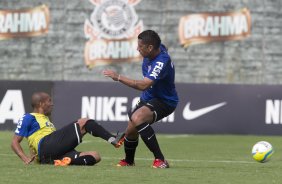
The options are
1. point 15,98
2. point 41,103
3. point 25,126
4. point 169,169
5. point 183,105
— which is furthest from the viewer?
point 183,105

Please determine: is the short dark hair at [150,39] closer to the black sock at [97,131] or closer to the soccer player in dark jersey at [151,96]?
the soccer player in dark jersey at [151,96]

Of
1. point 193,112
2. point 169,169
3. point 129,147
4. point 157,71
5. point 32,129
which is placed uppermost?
point 157,71

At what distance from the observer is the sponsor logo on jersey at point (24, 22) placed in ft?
80.2

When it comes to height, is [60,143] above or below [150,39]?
below

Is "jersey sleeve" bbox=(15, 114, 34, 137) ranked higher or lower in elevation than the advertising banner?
higher

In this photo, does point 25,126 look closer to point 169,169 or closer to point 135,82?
point 135,82

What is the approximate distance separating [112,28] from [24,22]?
2.28m

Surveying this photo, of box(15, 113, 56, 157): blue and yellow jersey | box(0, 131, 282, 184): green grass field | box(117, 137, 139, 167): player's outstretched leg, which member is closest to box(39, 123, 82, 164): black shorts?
box(15, 113, 56, 157): blue and yellow jersey

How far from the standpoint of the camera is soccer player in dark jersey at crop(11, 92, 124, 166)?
11602 millimetres

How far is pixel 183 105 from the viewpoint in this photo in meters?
22.2

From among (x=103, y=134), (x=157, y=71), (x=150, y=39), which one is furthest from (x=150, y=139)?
(x=150, y=39)

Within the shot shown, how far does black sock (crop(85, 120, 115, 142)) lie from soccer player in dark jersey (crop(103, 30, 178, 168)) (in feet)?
1.25

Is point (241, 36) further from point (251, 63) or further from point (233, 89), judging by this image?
point (233, 89)

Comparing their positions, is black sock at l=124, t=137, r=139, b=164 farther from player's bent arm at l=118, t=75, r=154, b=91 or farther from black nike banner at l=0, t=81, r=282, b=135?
black nike banner at l=0, t=81, r=282, b=135
